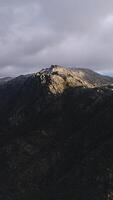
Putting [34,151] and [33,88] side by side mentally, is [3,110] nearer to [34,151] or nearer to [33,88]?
[33,88]

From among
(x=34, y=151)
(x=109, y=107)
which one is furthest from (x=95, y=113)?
Answer: (x=34, y=151)

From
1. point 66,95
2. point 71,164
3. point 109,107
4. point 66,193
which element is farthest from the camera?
point 66,95

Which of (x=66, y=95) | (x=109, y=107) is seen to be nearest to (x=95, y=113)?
(x=109, y=107)

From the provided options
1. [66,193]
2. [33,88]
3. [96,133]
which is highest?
[33,88]

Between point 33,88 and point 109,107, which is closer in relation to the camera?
point 109,107

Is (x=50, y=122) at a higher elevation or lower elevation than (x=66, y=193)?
higher

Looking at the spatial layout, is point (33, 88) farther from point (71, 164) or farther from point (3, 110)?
point (71, 164)

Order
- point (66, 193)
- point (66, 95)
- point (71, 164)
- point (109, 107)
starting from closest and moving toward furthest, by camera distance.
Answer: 1. point (66, 193)
2. point (71, 164)
3. point (109, 107)
4. point (66, 95)
